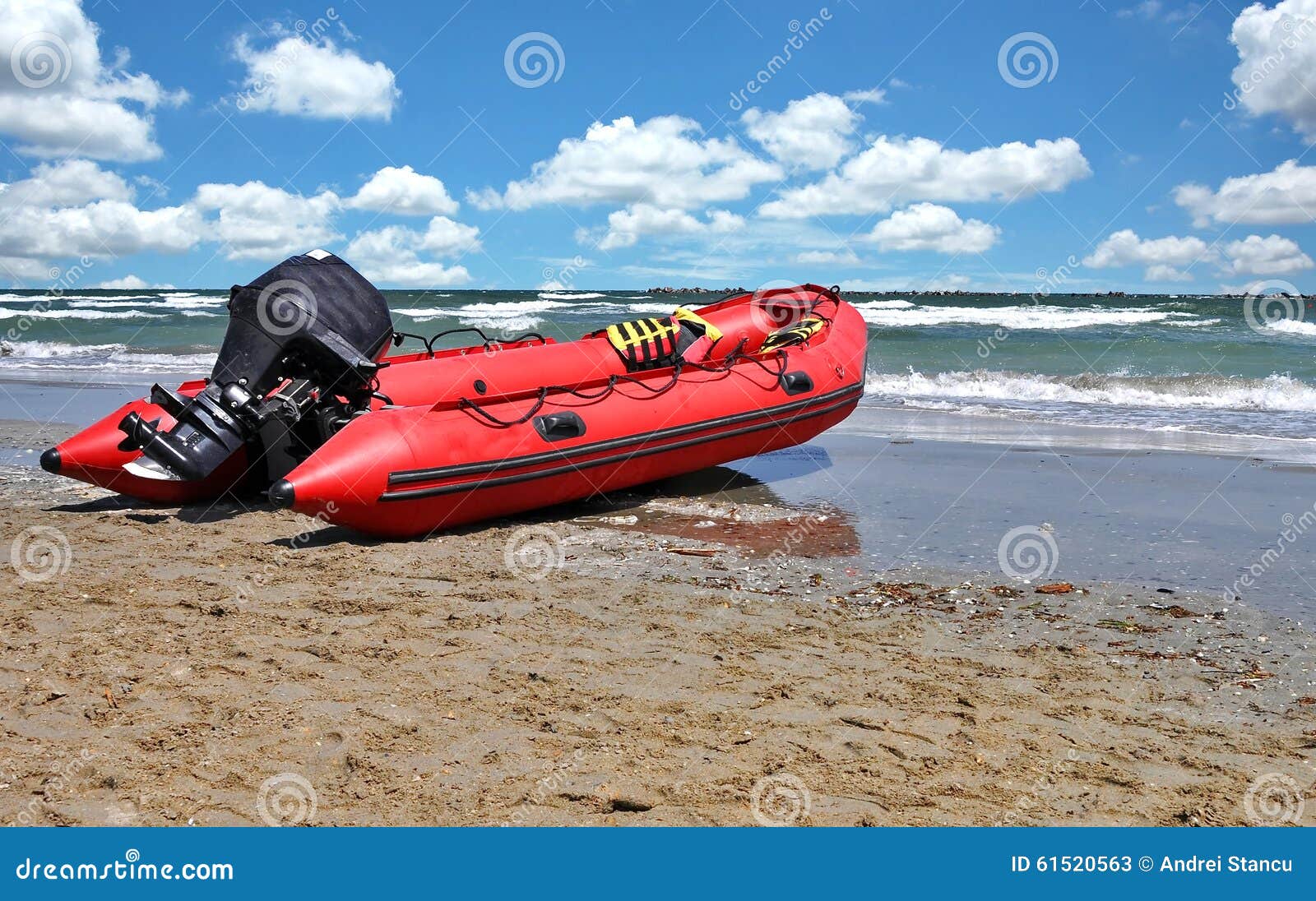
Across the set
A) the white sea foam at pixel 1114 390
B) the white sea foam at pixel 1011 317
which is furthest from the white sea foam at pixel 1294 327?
the white sea foam at pixel 1114 390

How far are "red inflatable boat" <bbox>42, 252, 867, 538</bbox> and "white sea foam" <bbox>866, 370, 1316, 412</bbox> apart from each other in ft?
Answer: 18.7

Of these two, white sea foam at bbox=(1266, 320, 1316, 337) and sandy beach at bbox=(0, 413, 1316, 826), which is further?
white sea foam at bbox=(1266, 320, 1316, 337)

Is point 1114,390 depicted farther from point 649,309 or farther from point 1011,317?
point 649,309

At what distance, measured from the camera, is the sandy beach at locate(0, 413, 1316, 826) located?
7.91 feet

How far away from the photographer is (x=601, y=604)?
13.3 ft

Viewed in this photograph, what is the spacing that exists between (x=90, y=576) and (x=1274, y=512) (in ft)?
19.9

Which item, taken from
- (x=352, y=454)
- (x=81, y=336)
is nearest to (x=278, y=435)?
(x=352, y=454)

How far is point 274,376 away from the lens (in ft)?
17.3

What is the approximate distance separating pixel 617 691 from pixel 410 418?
2.59 m

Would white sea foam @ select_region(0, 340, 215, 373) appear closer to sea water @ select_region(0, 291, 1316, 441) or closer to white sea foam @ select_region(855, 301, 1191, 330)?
sea water @ select_region(0, 291, 1316, 441)

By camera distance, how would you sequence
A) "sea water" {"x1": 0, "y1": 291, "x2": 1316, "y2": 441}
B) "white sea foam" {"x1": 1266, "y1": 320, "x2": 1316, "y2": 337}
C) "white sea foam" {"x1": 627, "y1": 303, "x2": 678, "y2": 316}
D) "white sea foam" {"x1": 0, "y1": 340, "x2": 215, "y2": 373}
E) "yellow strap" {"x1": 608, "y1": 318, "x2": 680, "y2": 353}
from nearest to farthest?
"yellow strap" {"x1": 608, "y1": 318, "x2": 680, "y2": 353} < "sea water" {"x1": 0, "y1": 291, "x2": 1316, "y2": 441} < "white sea foam" {"x1": 0, "y1": 340, "x2": 215, "y2": 373} < "white sea foam" {"x1": 1266, "y1": 320, "x2": 1316, "y2": 337} < "white sea foam" {"x1": 627, "y1": 303, "x2": 678, "y2": 316}

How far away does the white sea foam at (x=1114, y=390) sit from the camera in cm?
1159

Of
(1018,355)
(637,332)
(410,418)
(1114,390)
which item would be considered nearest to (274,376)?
(410,418)

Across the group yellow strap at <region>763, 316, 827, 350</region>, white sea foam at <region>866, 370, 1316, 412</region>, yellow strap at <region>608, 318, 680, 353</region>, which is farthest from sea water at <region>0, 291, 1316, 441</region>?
yellow strap at <region>608, 318, 680, 353</region>
